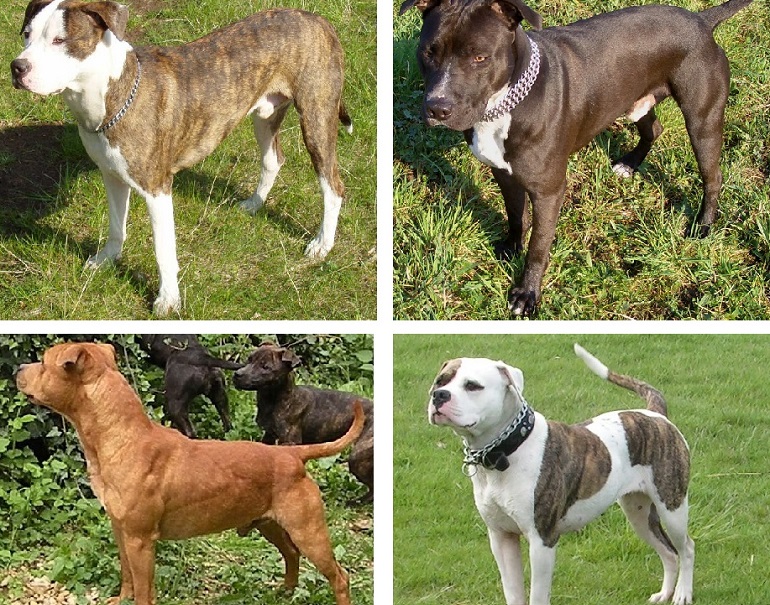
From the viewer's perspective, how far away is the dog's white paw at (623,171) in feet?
19.2

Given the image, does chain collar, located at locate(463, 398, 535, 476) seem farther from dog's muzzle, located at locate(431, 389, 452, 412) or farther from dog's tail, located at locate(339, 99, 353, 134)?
dog's tail, located at locate(339, 99, 353, 134)

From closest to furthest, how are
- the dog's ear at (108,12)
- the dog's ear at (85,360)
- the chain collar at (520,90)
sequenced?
the dog's ear at (85,360) < the dog's ear at (108,12) < the chain collar at (520,90)

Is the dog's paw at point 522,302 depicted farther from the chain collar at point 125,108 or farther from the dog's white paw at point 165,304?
the chain collar at point 125,108

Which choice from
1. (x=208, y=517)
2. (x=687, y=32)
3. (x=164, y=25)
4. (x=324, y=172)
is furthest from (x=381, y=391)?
(x=164, y=25)

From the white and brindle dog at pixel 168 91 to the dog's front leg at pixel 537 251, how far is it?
1.09 metres

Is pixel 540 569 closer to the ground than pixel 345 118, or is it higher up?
closer to the ground

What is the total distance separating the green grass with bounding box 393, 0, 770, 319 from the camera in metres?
5.38

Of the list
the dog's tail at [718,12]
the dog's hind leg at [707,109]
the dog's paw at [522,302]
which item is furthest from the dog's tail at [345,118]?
the dog's tail at [718,12]

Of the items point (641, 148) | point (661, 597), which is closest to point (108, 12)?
point (641, 148)

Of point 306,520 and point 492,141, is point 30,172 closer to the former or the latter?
point 492,141

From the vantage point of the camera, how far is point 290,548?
444 cm

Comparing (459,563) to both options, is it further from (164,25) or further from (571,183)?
(164,25)

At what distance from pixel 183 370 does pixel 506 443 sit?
6.14 ft

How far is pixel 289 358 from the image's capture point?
4875mm
